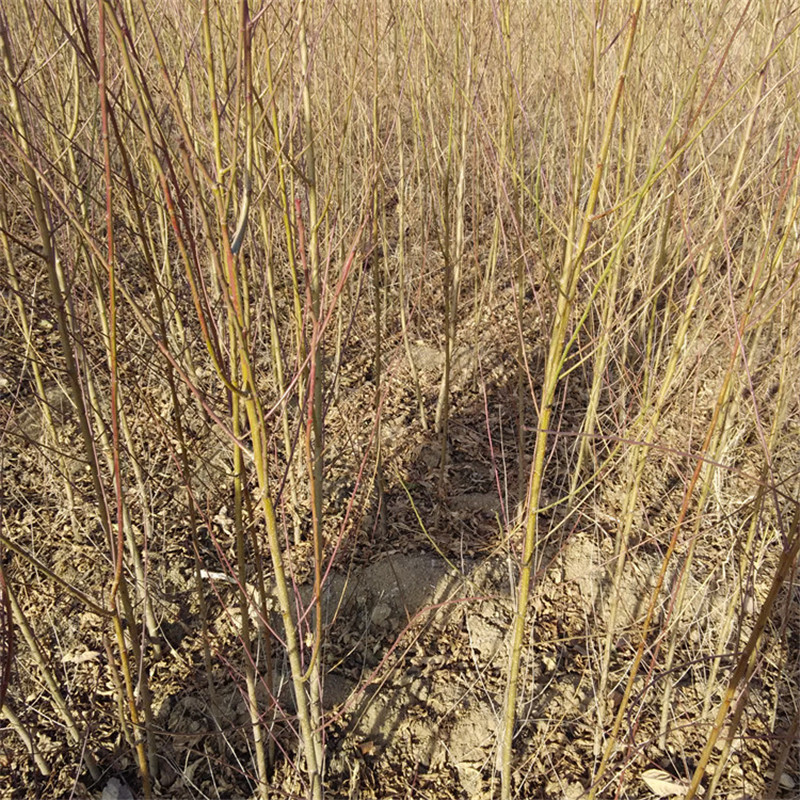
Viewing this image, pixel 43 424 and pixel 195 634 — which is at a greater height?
pixel 43 424

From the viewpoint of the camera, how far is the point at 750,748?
2.31 metres

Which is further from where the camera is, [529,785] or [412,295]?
[412,295]

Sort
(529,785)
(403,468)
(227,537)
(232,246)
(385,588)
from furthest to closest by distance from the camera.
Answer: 1. (403,468)
2. (227,537)
3. (385,588)
4. (529,785)
5. (232,246)

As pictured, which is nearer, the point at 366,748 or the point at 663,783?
the point at 663,783

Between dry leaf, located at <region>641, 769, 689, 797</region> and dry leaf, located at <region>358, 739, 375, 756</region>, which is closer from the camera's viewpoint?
dry leaf, located at <region>641, 769, 689, 797</region>

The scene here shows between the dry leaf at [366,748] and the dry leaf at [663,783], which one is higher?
the dry leaf at [663,783]

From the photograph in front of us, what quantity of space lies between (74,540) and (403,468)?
164 centimetres

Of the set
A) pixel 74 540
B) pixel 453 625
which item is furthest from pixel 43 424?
pixel 453 625

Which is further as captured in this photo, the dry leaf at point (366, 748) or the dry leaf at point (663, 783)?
the dry leaf at point (366, 748)

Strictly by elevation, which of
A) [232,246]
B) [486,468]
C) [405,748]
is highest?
[232,246]

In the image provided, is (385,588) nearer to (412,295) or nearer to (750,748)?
(750,748)

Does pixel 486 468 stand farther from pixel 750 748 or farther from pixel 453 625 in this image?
pixel 750 748

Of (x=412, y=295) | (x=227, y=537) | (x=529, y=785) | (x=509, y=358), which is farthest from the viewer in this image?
(x=412, y=295)

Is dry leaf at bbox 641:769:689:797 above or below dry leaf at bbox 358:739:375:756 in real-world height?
above
